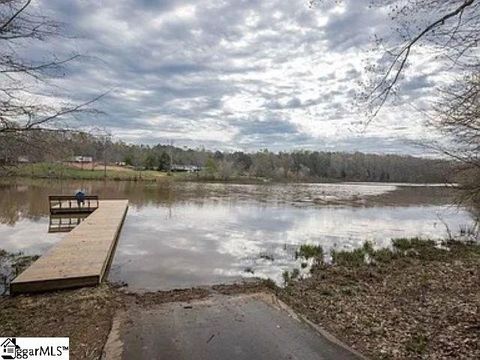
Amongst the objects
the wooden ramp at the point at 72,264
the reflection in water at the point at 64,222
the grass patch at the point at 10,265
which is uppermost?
the wooden ramp at the point at 72,264

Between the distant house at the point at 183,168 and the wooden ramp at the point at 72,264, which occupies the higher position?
→ the distant house at the point at 183,168

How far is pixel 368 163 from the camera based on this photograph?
104 meters

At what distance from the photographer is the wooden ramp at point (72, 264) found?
666 centimetres

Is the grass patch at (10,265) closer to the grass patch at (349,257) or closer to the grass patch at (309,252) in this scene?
the grass patch at (309,252)

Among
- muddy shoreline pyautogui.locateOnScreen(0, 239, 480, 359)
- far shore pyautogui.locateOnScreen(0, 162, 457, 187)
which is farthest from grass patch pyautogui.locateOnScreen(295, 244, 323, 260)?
far shore pyautogui.locateOnScreen(0, 162, 457, 187)

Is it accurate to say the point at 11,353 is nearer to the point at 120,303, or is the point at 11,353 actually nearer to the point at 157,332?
the point at 157,332

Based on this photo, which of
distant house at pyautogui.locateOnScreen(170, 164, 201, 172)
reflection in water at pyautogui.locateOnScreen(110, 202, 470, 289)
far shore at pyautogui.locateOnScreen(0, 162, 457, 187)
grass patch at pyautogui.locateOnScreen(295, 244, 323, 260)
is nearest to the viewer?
far shore at pyautogui.locateOnScreen(0, 162, 457, 187)

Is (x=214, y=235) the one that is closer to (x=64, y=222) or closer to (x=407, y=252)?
(x=407, y=252)

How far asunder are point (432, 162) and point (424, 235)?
8094mm

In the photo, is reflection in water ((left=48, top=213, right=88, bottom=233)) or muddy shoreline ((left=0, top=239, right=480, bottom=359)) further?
reflection in water ((left=48, top=213, right=88, bottom=233))

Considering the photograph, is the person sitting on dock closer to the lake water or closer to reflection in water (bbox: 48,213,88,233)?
reflection in water (bbox: 48,213,88,233)

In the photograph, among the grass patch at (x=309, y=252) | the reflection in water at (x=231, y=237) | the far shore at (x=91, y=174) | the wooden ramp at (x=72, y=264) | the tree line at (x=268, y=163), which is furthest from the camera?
the tree line at (x=268, y=163)

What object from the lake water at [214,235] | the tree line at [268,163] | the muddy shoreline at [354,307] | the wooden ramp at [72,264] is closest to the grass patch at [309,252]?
the lake water at [214,235]

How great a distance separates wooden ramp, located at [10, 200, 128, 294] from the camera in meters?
6.66
